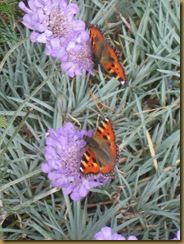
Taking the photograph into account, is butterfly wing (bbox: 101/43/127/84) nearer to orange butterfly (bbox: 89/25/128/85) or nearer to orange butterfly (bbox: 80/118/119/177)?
orange butterfly (bbox: 89/25/128/85)

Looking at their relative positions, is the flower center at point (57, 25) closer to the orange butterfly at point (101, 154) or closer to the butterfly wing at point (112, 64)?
the butterfly wing at point (112, 64)

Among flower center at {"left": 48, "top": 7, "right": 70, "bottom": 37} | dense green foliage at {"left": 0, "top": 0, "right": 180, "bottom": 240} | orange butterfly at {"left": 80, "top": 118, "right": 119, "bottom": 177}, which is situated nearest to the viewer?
orange butterfly at {"left": 80, "top": 118, "right": 119, "bottom": 177}

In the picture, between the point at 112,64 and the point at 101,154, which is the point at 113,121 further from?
the point at 101,154

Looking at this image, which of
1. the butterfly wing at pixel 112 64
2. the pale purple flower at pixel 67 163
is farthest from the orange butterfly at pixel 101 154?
the butterfly wing at pixel 112 64

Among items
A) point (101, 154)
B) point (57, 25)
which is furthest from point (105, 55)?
point (101, 154)

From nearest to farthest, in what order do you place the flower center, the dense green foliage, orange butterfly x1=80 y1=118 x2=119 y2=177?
1. orange butterfly x1=80 y1=118 x2=119 y2=177
2. the flower center
3. the dense green foliage

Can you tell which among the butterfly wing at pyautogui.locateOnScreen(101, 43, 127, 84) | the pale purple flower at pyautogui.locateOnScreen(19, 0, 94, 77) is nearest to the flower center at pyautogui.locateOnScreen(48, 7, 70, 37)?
the pale purple flower at pyautogui.locateOnScreen(19, 0, 94, 77)

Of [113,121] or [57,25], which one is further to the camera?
[113,121]
